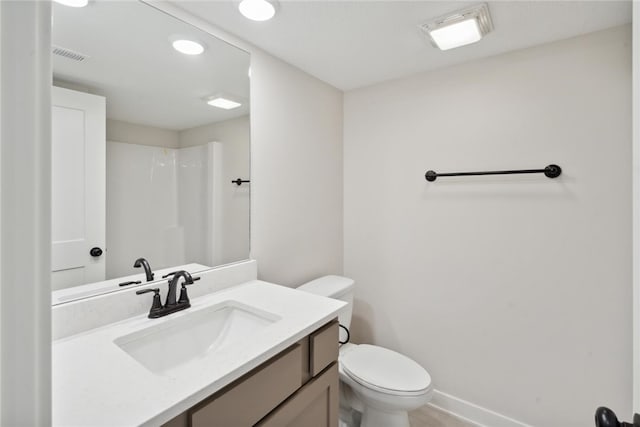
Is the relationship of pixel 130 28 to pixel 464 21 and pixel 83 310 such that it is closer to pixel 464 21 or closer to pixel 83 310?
pixel 83 310

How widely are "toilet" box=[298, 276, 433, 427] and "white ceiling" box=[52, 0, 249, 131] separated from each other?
1.17m

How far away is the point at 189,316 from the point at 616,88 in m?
2.16

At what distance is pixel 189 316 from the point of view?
1.17m

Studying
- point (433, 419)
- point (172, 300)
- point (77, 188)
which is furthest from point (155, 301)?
point (433, 419)

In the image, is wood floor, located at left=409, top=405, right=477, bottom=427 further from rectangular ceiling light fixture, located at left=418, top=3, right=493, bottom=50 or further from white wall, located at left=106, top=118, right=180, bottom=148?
rectangular ceiling light fixture, located at left=418, top=3, right=493, bottom=50

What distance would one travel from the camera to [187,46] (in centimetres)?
136

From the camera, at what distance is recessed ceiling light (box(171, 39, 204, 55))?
133 cm

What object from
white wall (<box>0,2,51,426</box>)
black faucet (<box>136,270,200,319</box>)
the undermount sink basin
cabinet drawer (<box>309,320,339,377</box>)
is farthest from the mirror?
white wall (<box>0,2,51,426</box>)

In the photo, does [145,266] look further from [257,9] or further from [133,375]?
[257,9]

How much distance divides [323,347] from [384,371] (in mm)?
614

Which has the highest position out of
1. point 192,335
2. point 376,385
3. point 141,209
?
point 141,209

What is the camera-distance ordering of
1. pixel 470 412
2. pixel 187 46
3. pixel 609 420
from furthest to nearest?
Answer: pixel 470 412 → pixel 187 46 → pixel 609 420

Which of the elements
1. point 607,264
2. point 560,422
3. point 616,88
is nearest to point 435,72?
point 616,88

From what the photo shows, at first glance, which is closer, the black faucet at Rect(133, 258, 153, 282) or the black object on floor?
the black object on floor
